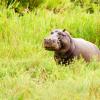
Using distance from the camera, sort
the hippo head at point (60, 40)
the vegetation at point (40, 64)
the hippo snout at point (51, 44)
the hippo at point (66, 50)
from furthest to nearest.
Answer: the hippo at point (66, 50), the hippo head at point (60, 40), the hippo snout at point (51, 44), the vegetation at point (40, 64)

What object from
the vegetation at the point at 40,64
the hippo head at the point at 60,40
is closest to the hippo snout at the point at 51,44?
the hippo head at the point at 60,40

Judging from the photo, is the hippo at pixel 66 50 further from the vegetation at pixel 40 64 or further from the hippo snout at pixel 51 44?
the vegetation at pixel 40 64

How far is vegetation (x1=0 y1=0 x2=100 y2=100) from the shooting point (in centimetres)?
515

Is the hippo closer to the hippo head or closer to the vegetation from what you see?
the hippo head

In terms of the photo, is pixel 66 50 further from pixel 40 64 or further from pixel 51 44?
pixel 40 64

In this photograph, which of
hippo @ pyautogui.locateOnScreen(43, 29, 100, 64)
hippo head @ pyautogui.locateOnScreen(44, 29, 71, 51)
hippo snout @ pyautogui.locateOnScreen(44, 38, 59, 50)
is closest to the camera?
hippo snout @ pyautogui.locateOnScreen(44, 38, 59, 50)

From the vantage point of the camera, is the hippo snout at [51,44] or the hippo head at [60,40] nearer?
the hippo snout at [51,44]

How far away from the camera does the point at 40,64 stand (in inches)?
262

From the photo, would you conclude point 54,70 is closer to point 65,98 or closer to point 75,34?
point 65,98

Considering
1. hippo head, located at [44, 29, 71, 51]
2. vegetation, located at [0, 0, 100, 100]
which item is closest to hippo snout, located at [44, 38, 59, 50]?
hippo head, located at [44, 29, 71, 51]

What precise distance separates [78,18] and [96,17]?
46 cm

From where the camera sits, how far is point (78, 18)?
929 centimetres

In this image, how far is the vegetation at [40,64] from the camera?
5152mm

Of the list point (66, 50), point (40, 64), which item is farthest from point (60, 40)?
point (40, 64)
